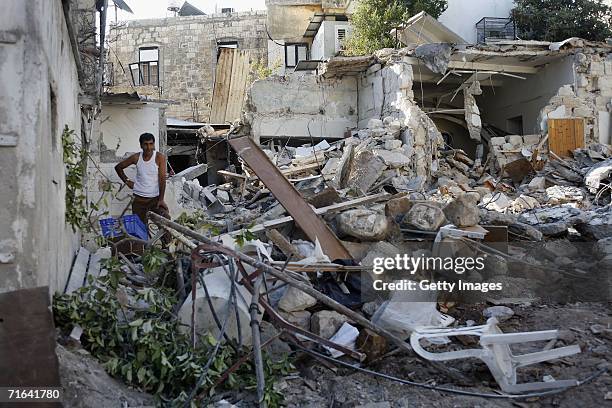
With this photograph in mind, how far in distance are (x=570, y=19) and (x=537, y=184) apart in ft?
24.5

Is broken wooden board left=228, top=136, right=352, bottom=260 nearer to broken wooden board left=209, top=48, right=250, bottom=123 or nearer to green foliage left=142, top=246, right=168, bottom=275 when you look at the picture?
green foliage left=142, top=246, right=168, bottom=275

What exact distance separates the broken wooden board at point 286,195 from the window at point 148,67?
17738mm

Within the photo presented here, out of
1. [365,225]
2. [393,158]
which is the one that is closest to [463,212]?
[365,225]

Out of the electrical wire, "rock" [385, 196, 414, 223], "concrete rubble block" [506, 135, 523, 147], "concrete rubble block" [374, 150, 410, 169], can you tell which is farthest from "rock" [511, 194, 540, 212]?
the electrical wire

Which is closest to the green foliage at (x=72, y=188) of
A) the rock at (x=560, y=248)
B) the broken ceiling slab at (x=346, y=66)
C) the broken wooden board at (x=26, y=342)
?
the broken wooden board at (x=26, y=342)

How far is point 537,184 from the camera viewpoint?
12.8 m

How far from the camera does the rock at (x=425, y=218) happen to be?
651 centimetres

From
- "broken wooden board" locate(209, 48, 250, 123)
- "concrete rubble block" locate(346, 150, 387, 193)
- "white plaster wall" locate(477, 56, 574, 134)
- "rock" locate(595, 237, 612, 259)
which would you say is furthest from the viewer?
"broken wooden board" locate(209, 48, 250, 123)

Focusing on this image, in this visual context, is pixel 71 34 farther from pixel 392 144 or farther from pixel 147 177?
pixel 392 144

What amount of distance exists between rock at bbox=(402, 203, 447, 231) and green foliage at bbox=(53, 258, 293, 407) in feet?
9.11

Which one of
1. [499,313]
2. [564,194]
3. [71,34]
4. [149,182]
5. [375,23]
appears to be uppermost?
[375,23]

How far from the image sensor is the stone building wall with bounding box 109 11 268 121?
74.5ft

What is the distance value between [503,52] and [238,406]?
12654 millimetres

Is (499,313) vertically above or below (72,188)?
below
